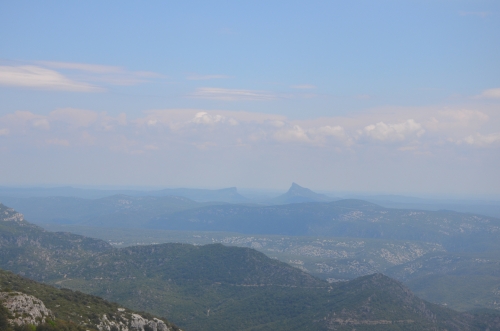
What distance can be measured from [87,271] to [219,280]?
143 feet

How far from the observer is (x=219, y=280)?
586ft

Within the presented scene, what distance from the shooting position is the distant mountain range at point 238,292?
132125 millimetres

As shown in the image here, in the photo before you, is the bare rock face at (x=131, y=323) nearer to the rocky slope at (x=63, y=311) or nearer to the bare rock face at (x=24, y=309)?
the rocky slope at (x=63, y=311)

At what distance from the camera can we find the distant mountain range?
433 feet

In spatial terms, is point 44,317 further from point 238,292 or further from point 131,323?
point 238,292

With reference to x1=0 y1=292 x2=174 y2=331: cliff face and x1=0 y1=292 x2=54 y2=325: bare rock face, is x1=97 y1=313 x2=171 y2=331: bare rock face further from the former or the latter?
x1=0 y1=292 x2=54 y2=325: bare rock face

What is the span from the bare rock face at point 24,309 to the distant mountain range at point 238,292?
7189 centimetres

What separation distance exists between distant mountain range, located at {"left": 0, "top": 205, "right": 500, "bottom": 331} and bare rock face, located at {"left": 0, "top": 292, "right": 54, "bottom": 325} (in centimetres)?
7189

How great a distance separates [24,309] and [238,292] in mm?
111125

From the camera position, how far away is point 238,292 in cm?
16562

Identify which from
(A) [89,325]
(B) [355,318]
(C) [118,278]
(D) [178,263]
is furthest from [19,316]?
(D) [178,263]

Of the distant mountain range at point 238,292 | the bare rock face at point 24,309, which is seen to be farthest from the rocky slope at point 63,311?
the distant mountain range at point 238,292

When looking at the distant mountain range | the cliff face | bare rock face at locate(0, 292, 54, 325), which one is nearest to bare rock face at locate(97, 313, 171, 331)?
the cliff face

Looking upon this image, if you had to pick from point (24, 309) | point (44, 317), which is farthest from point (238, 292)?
point (24, 309)
